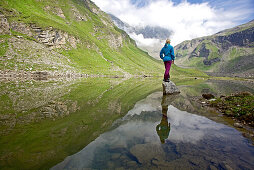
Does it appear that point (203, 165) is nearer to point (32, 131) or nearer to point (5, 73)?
point (32, 131)

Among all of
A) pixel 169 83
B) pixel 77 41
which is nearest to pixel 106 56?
pixel 77 41

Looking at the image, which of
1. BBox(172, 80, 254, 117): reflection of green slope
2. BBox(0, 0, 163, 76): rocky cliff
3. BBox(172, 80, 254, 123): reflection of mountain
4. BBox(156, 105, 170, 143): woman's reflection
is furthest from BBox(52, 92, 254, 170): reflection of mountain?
BBox(0, 0, 163, 76): rocky cliff

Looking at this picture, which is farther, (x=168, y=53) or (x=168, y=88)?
(x=168, y=88)

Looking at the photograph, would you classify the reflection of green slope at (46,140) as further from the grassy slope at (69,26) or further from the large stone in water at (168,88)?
the grassy slope at (69,26)

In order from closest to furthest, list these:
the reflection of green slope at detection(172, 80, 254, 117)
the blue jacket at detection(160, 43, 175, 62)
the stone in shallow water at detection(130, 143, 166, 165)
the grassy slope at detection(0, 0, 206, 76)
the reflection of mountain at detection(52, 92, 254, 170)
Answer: the reflection of mountain at detection(52, 92, 254, 170) → the stone in shallow water at detection(130, 143, 166, 165) → the reflection of green slope at detection(172, 80, 254, 117) → the blue jacket at detection(160, 43, 175, 62) → the grassy slope at detection(0, 0, 206, 76)

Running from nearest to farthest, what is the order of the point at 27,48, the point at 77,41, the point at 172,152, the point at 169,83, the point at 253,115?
the point at 172,152
the point at 253,115
the point at 169,83
the point at 27,48
the point at 77,41

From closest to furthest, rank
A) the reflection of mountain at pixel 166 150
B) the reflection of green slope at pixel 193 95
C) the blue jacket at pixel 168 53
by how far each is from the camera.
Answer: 1. the reflection of mountain at pixel 166 150
2. the reflection of green slope at pixel 193 95
3. the blue jacket at pixel 168 53

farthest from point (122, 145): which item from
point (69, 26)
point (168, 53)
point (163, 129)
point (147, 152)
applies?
point (69, 26)

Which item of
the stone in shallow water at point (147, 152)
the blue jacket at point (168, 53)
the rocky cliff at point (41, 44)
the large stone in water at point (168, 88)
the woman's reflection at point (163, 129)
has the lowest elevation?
the stone in shallow water at point (147, 152)

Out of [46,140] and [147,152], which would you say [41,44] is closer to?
[46,140]

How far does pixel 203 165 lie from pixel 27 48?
312 feet

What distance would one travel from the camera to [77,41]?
131 metres

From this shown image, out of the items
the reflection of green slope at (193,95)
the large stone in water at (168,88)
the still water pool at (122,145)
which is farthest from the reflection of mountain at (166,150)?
the large stone in water at (168,88)

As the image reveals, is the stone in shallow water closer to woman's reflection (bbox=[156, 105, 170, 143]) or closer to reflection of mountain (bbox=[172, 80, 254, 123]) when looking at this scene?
woman's reflection (bbox=[156, 105, 170, 143])
